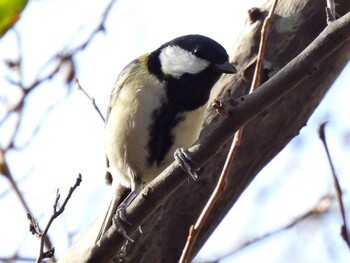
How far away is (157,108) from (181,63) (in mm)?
275

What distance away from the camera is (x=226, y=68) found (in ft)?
8.25

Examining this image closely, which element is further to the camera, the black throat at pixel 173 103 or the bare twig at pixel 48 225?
the black throat at pixel 173 103

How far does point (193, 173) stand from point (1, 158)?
0.86m

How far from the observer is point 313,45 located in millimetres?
1664

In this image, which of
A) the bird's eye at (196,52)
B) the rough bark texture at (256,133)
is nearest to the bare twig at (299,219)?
the rough bark texture at (256,133)

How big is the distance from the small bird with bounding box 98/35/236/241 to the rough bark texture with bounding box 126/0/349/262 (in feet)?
0.41

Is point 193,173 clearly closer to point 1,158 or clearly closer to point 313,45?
point 313,45

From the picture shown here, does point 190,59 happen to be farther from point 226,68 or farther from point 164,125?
point 164,125

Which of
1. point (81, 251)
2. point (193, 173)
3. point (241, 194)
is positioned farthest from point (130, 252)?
point (193, 173)

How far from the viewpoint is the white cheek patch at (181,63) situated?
263cm

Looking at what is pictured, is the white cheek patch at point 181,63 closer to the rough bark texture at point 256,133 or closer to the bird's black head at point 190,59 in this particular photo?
the bird's black head at point 190,59

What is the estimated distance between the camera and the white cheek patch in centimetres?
263

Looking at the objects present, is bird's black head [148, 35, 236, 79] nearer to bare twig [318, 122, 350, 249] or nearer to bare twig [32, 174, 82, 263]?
bare twig [318, 122, 350, 249]

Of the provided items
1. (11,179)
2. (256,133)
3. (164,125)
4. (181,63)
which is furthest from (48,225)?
(181,63)
